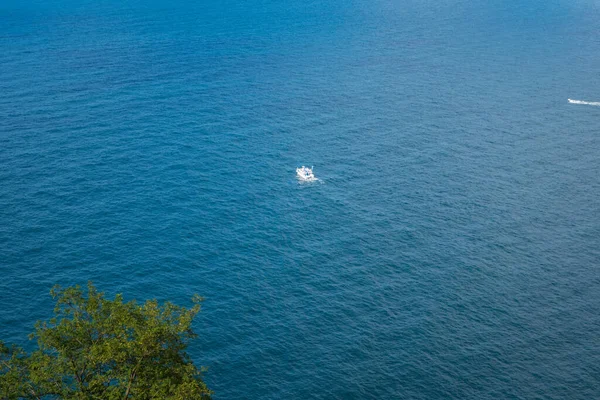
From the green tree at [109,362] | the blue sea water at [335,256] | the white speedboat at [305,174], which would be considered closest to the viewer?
the green tree at [109,362]

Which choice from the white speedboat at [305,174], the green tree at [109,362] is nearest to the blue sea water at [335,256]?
the white speedboat at [305,174]

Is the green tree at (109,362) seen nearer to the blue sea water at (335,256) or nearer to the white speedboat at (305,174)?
the blue sea water at (335,256)

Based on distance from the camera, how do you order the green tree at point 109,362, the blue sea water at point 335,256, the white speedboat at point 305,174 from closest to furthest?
the green tree at point 109,362, the blue sea water at point 335,256, the white speedboat at point 305,174

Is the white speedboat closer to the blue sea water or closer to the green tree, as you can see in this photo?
the blue sea water

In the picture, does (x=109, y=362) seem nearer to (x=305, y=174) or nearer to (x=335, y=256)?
(x=335, y=256)

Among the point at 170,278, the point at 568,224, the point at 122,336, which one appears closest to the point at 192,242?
the point at 170,278

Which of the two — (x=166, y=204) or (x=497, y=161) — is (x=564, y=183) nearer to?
(x=497, y=161)
